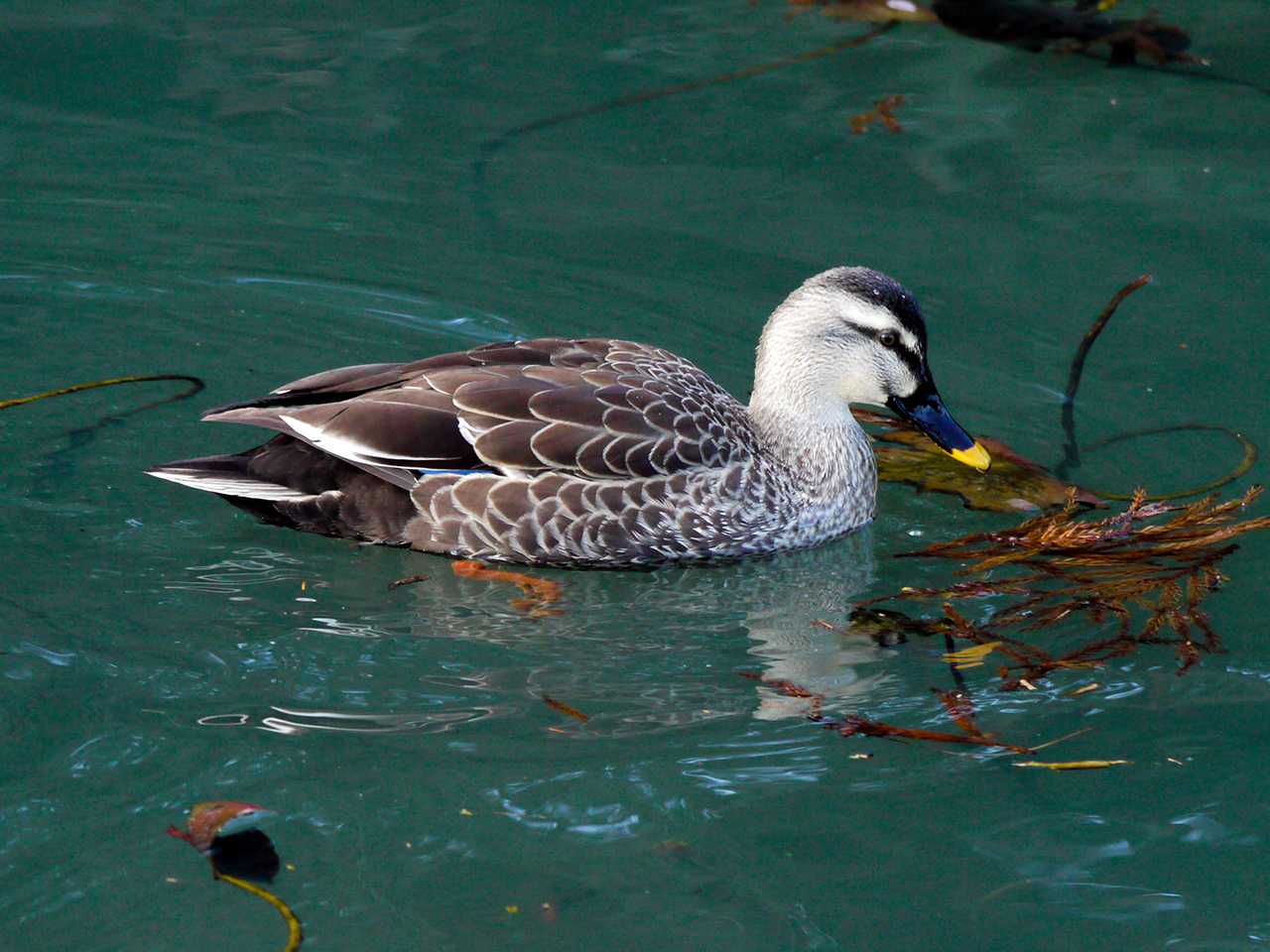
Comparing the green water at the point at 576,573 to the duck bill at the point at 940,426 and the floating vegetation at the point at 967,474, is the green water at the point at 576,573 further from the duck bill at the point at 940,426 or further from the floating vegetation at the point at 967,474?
the duck bill at the point at 940,426

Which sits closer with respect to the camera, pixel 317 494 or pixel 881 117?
pixel 317 494

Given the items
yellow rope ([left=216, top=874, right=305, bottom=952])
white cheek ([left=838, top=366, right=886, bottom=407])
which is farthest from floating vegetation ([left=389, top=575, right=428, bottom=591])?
white cheek ([left=838, top=366, right=886, bottom=407])

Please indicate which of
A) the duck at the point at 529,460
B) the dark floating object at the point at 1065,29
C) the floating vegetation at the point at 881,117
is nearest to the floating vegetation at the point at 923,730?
the duck at the point at 529,460

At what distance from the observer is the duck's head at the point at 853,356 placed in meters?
7.20

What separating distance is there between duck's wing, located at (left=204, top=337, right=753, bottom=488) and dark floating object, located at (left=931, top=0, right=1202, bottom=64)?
17.9ft

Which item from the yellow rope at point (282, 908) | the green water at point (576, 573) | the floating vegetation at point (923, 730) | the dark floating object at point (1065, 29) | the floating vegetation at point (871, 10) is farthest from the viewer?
the floating vegetation at point (871, 10)

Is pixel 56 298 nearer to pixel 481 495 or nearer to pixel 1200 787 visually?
pixel 481 495

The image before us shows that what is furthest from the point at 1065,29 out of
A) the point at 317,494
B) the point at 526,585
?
the point at 317,494

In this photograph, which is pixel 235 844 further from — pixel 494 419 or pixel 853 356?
pixel 853 356

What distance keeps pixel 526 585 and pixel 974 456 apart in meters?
1.98

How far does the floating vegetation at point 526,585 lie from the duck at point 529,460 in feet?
0.23

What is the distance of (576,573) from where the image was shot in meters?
6.93

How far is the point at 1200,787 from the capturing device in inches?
217

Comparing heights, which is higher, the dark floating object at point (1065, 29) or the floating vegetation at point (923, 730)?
the dark floating object at point (1065, 29)
